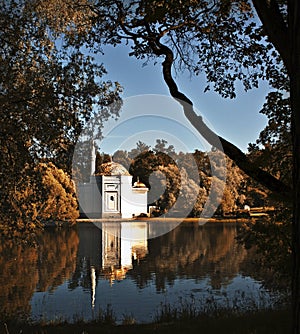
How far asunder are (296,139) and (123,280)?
41.0ft

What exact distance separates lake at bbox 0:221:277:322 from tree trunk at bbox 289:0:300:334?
7.16m

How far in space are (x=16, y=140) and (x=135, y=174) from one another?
50.1 meters

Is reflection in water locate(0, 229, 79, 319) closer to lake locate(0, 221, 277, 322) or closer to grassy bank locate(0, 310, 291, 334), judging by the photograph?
lake locate(0, 221, 277, 322)

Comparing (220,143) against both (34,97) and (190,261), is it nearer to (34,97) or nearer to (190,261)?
(34,97)

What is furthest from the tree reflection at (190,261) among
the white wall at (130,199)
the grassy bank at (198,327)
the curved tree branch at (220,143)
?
the white wall at (130,199)

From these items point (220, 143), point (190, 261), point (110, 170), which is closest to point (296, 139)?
point (220, 143)

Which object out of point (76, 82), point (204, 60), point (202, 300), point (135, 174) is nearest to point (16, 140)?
point (76, 82)

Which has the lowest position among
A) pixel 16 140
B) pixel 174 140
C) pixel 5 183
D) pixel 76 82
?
pixel 5 183

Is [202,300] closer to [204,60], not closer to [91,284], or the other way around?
[91,284]

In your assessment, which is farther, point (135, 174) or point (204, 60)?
point (135, 174)

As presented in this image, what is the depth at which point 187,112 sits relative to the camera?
583cm

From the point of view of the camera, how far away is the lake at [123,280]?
38.7ft

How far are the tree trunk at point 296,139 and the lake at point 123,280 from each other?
7164mm

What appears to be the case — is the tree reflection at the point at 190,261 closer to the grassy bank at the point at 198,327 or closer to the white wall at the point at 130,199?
the grassy bank at the point at 198,327
